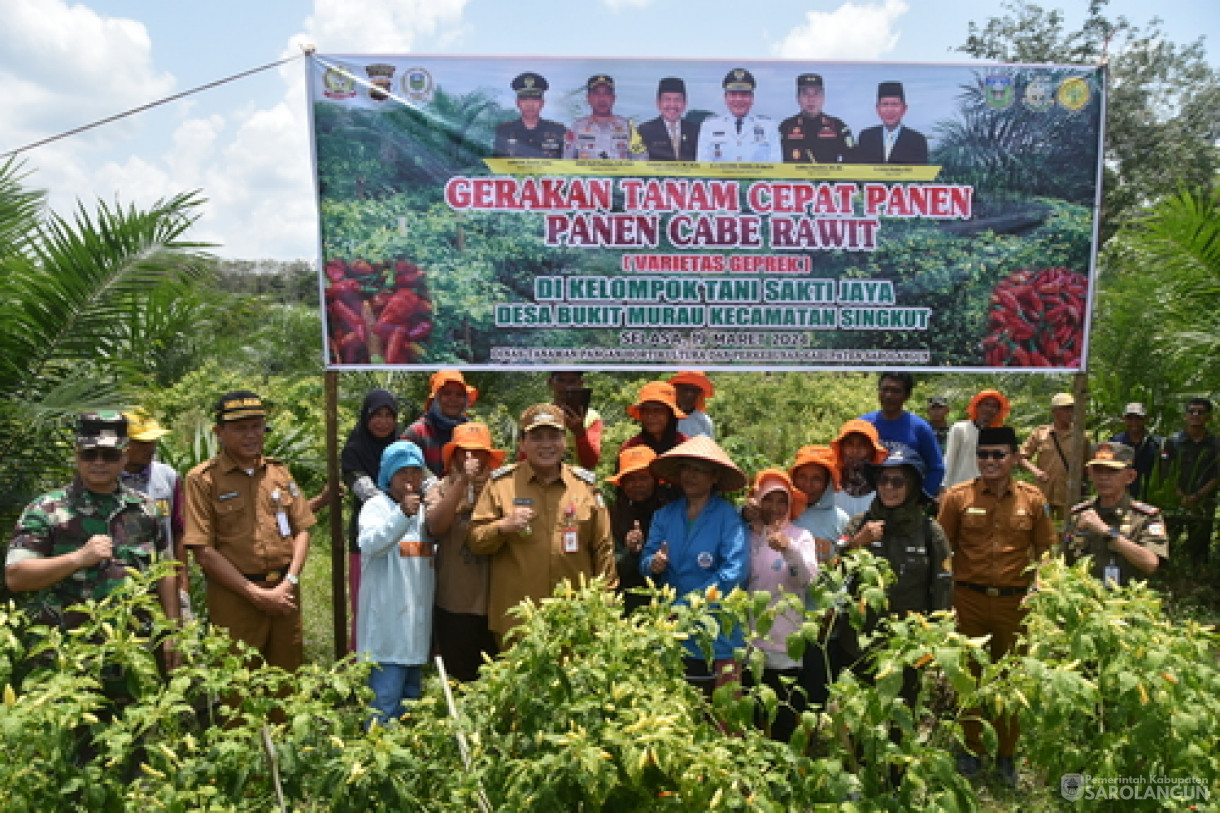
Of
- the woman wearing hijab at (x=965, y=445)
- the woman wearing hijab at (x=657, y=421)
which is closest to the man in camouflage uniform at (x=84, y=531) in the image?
the woman wearing hijab at (x=657, y=421)

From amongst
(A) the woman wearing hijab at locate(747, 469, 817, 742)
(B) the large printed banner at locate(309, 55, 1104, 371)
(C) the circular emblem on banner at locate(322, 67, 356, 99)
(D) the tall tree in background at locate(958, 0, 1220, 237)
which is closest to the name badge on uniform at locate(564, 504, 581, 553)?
(A) the woman wearing hijab at locate(747, 469, 817, 742)

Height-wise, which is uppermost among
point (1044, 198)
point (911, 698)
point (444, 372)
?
point (1044, 198)

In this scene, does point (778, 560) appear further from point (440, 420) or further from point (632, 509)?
point (440, 420)

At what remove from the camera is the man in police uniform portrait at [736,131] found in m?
4.54

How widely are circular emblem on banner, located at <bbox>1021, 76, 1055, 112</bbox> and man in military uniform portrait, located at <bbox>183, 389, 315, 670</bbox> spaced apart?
395 cm

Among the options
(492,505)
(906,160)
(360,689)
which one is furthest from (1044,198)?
(360,689)

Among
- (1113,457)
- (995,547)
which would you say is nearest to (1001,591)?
(995,547)

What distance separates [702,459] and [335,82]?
7.98 ft

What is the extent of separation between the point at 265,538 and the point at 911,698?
9.30 ft

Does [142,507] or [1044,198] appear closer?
[142,507]

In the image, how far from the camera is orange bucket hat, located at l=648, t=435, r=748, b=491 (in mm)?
3973

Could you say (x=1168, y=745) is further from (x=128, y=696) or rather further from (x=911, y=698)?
(x=128, y=696)

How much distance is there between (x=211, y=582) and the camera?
4121mm

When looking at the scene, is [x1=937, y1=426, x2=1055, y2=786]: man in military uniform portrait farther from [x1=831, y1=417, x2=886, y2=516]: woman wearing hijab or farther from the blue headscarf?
the blue headscarf
